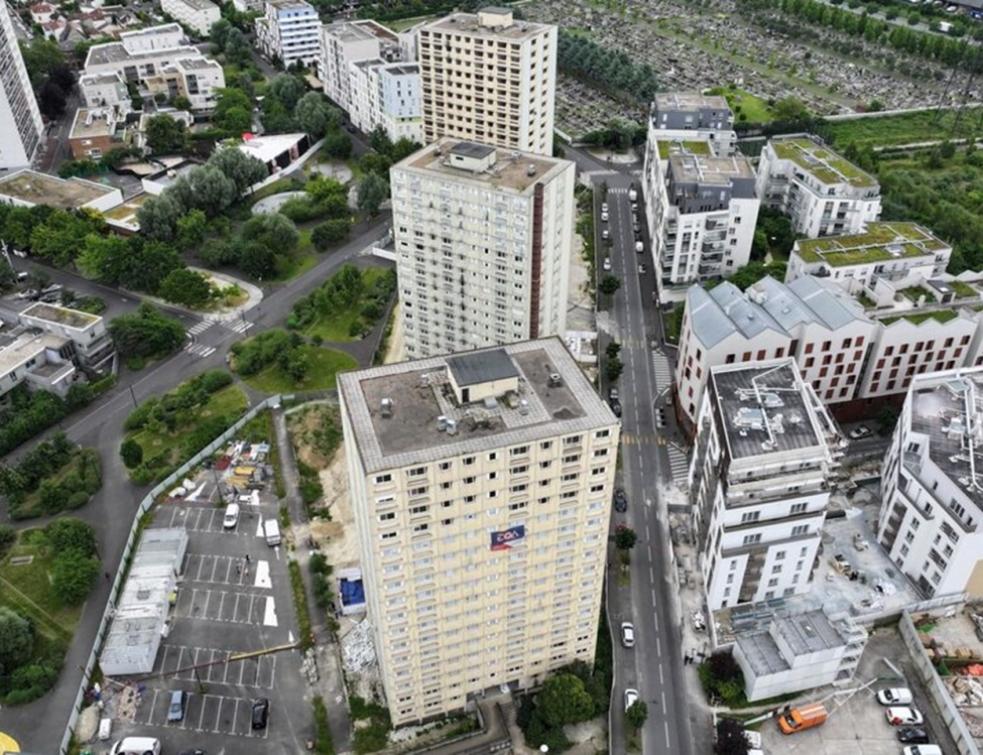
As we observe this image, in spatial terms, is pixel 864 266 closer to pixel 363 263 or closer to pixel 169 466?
pixel 363 263

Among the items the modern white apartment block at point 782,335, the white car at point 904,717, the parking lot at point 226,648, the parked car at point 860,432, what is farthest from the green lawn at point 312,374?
the white car at point 904,717

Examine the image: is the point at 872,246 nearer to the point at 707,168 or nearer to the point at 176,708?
the point at 707,168

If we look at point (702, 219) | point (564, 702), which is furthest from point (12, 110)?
point (564, 702)

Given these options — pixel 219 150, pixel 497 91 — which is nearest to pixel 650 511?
pixel 497 91

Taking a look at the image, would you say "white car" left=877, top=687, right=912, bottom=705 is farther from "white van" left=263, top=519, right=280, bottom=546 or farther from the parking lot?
"white van" left=263, top=519, right=280, bottom=546

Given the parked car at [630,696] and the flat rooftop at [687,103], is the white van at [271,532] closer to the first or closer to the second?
the parked car at [630,696]

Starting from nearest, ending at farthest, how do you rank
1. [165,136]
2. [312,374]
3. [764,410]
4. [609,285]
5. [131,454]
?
[764,410] < [131,454] < [312,374] < [609,285] < [165,136]
